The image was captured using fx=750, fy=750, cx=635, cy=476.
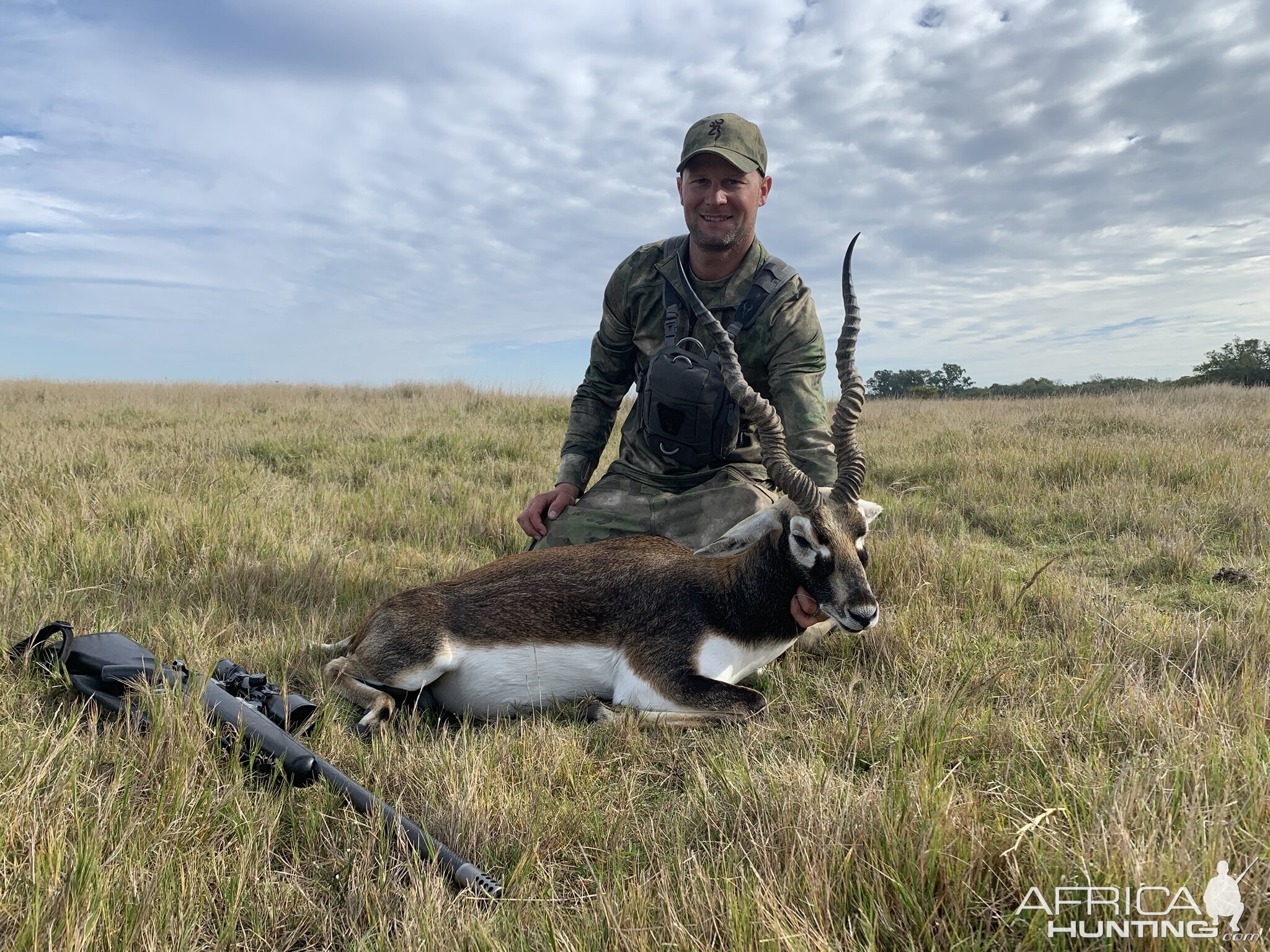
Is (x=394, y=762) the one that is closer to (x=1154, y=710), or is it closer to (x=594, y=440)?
(x=1154, y=710)

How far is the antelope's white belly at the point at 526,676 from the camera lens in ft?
12.2

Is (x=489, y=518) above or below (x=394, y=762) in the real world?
above

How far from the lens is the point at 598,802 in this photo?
2.69 metres

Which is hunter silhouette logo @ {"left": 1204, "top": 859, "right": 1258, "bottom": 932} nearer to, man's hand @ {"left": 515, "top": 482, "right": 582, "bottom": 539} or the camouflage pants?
the camouflage pants

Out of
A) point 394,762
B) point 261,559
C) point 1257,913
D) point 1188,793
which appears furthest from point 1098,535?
point 261,559

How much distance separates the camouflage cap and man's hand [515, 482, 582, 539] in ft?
8.44

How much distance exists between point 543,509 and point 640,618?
2.02 m

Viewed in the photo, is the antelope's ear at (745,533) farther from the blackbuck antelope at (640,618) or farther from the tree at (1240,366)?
the tree at (1240,366)

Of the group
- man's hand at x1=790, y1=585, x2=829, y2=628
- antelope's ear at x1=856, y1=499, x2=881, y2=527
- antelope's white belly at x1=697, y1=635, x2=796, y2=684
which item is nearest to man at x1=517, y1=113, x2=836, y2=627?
antelope's ear at x1=856, y1=499, x2=881, y2=527

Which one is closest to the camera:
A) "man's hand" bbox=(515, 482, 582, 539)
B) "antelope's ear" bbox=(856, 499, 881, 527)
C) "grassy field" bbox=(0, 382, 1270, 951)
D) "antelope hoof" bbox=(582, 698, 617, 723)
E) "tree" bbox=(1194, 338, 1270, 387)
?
"grassy field" bbox=(0, 382, 1270, 951)

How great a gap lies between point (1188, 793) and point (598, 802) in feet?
5.96

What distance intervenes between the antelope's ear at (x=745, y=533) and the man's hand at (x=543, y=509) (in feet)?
6.04

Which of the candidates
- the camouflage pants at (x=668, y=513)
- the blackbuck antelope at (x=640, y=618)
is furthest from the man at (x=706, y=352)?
the blackbuck antelope at (x=640, y=618)

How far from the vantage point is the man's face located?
5.32 meters
